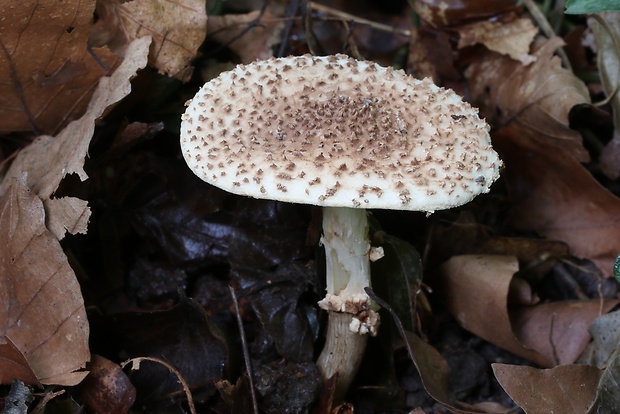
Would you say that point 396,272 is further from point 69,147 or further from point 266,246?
point 69,147

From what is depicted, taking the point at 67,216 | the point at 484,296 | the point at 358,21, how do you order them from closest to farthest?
the point at 67,216, the point at 484,296, the point at 358,21

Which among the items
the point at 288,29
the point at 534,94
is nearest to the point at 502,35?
the point at 534,94

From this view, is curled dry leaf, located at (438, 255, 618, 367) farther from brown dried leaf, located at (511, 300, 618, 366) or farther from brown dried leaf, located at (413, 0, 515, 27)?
brown dried leaf, located at (413, 0, 515, 27)

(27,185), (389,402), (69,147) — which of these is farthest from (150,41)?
(389,402)

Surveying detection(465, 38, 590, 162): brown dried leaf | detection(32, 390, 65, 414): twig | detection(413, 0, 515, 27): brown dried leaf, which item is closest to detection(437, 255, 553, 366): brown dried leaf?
detection(465, 38, 590, 162): brown dried leaf

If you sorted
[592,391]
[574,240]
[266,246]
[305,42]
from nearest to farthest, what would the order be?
[592,391], [266,246], [574,240], [305,42]

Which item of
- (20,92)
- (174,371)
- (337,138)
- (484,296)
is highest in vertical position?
(337,138)

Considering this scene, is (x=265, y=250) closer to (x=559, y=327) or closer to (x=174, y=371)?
(x=174, y=371)
